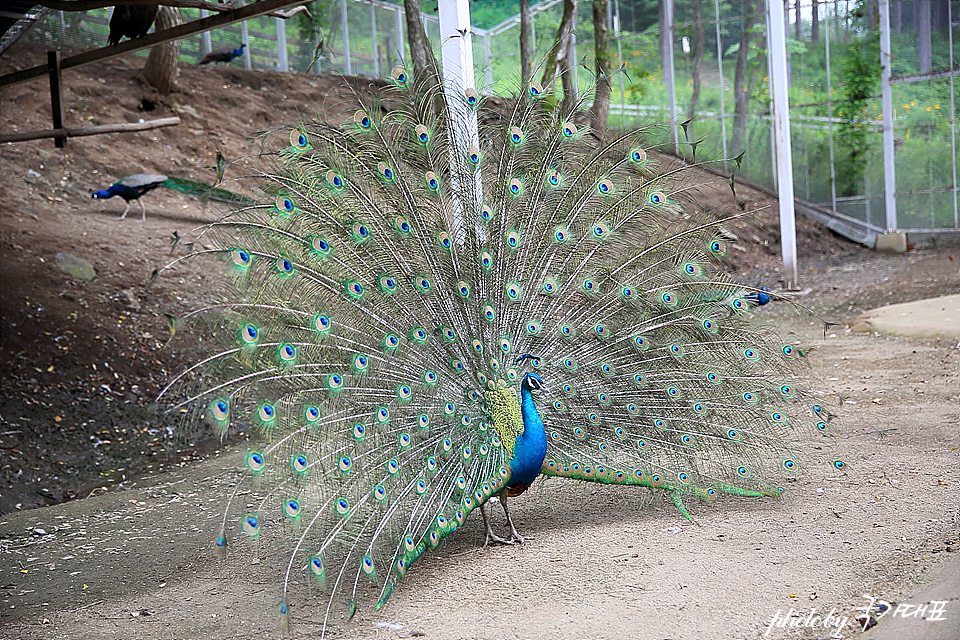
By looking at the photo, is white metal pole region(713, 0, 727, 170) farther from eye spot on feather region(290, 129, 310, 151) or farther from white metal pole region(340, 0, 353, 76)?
eye spot on feather region(290, 129, 310, 151)

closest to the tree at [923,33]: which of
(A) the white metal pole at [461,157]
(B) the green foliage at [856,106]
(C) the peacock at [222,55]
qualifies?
(B) the green foliage at [856,106]

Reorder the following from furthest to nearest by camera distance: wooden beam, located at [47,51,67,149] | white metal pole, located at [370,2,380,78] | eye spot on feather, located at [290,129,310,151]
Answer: white metal pole, located at [370,2,380,78]
wooden beam, located at [47,51,67,149]
eye spot on feather, located at [290,129,310,151]

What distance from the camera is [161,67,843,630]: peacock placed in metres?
4.12

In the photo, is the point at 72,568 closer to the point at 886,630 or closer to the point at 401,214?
the point at 401,214

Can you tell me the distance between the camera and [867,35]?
18609mm

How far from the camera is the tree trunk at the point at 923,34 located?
17.7 meters

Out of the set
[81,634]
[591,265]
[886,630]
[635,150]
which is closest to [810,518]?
[886,630]

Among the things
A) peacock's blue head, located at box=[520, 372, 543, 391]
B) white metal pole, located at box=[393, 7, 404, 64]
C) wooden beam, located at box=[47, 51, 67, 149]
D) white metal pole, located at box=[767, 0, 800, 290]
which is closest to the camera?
peacock's blue head, located at box=[520, 372, 543, 391]

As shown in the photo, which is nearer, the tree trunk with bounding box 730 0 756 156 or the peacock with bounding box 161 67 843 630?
the peacock with bounding box 161 67 843 630

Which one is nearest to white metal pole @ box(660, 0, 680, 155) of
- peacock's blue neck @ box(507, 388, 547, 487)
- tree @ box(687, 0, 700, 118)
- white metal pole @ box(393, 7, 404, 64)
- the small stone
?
tree @ box(687, 0, 700, 118)

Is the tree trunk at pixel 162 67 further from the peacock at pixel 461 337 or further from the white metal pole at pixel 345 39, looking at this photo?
the peacock at pixel 461 337

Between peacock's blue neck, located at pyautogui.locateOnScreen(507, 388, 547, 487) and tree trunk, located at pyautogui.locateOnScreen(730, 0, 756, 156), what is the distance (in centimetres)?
1653

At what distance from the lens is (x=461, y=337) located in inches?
185

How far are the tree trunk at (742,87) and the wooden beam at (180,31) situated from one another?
15014mm
